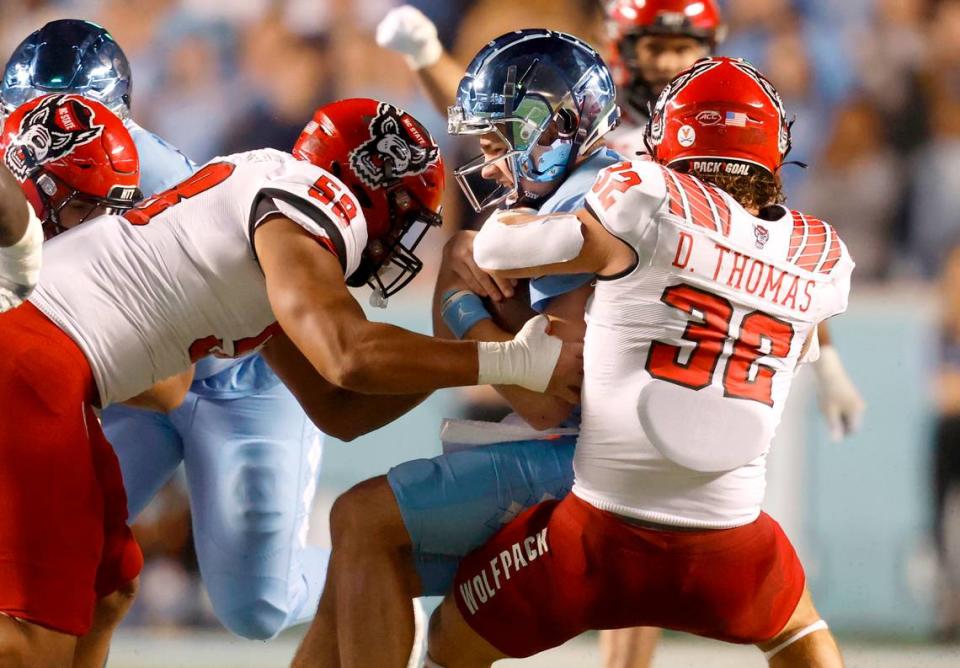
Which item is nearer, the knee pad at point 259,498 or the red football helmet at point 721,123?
the red football helmet at point 721,123

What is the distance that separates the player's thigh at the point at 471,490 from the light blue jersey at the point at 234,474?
1239 millimetres

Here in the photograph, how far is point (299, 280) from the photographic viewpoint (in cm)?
265

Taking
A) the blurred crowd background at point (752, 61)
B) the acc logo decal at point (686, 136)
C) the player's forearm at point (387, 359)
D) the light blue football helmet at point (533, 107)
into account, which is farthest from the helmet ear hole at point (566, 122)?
the blurred crowd background at point (752, 61)

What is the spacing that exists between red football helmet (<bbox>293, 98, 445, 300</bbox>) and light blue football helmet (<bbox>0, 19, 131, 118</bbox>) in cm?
122

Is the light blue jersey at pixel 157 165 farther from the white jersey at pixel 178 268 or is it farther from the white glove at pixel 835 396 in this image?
the white glove at pixel 835 396

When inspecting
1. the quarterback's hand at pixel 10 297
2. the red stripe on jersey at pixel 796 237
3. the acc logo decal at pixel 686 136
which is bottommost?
the quarterback's hand at pixel 10 297

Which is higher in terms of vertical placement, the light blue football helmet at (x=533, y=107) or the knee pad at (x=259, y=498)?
the light blue football helmet at (x=533, y=107)

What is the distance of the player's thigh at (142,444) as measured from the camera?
3.92 m

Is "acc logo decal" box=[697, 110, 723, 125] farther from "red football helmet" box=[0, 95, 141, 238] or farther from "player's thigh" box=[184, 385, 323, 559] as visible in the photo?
"player's thigh" box=[184, 385, 323, 559]

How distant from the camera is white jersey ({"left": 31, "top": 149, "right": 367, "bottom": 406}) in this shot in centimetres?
280

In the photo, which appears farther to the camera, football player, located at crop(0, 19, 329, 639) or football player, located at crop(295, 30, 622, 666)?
football player, located at crop(0, 19, 329, 639)

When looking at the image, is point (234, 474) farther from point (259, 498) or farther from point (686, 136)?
point (686, 136)

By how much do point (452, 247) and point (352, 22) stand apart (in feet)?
12.5

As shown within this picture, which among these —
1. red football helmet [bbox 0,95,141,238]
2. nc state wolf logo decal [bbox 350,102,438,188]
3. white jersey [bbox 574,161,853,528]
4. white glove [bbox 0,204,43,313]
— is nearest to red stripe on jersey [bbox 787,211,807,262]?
white jersey [bbox 574,161,853,528]
